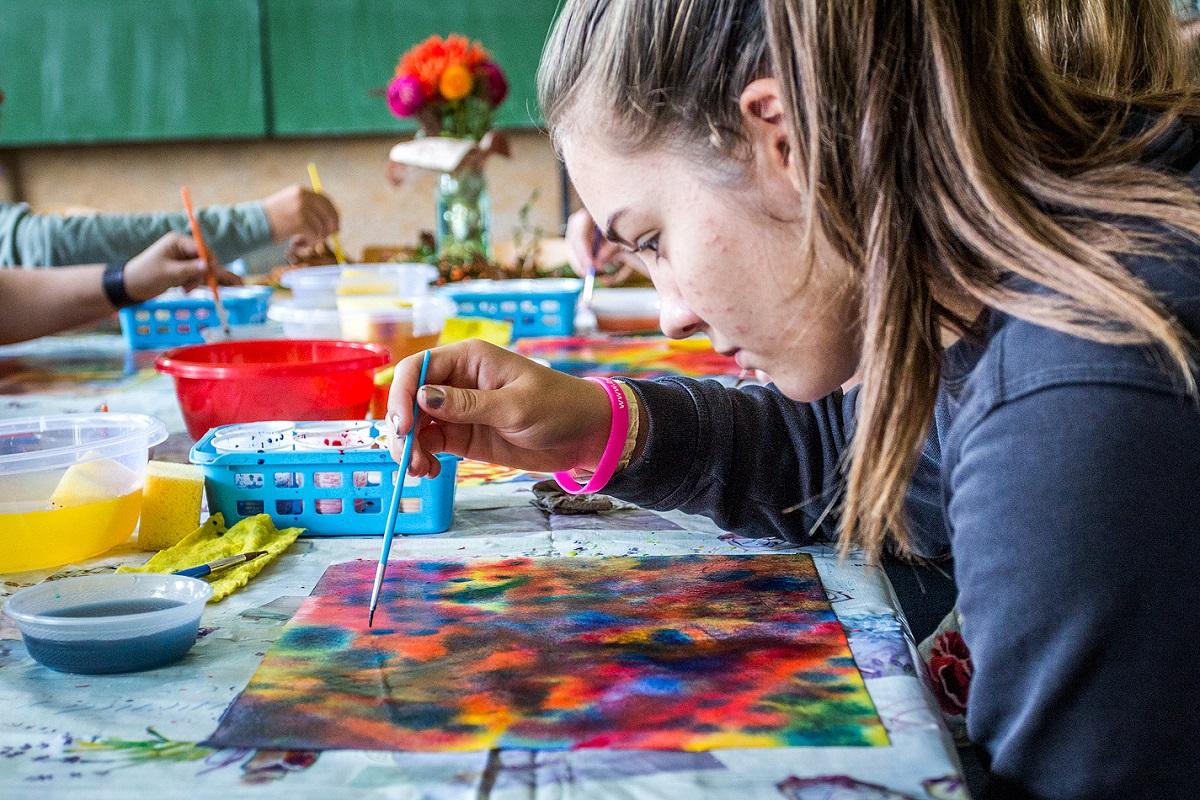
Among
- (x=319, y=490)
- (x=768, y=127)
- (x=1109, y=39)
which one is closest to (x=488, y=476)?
(x=319, y=490)

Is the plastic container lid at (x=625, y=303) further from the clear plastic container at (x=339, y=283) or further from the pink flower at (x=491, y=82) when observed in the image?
the pink flower at (x=491, y=82)

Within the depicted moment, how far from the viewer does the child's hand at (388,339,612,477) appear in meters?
0.90

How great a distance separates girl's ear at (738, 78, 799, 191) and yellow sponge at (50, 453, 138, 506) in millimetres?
597

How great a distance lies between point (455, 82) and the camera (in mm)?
2723

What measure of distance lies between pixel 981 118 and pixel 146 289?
1.64 m

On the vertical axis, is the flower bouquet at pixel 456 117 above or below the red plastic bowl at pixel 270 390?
above

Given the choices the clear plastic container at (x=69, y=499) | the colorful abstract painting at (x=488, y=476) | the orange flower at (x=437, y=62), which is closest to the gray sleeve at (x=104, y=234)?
the orange flower at (x=437, y=62)

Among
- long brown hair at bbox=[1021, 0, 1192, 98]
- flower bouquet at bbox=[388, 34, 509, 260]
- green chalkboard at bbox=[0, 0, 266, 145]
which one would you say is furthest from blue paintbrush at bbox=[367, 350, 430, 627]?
green chalkboard at bbox=[0, 0, 266, 145]

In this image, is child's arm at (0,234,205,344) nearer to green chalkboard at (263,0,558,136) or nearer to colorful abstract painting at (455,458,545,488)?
colorful abstract painting at (455,458,545,488)

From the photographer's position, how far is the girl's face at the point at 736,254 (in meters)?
0.76

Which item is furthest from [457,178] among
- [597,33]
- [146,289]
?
[597,33]

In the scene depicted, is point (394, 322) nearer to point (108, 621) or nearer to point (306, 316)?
point (306, 316)

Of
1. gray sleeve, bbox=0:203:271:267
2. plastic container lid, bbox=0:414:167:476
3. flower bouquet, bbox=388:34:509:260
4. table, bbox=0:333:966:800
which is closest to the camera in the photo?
table, bbox=0:333:966:800

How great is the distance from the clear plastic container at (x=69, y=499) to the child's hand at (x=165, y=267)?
39.1 inches
